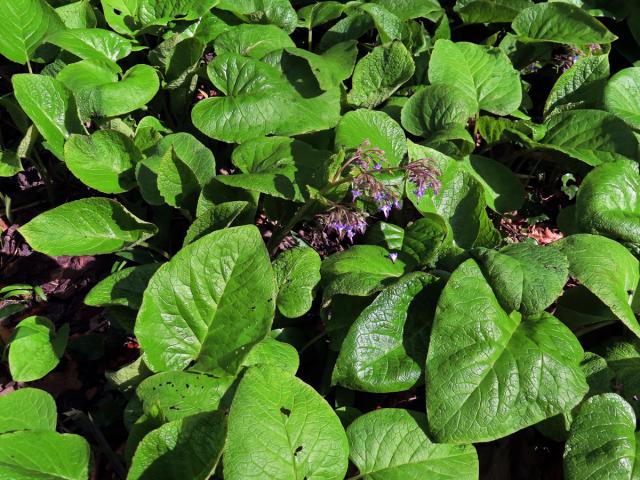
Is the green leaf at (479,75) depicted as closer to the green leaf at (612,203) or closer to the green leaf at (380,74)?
the green leaf at (380,74)

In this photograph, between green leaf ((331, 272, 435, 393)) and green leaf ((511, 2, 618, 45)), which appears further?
green leaf ((511, 2, 618, 45))

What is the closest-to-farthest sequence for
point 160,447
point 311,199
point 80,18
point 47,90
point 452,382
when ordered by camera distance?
point 160,447, point 452,382, point 311,199, point 47,90, point 80,18

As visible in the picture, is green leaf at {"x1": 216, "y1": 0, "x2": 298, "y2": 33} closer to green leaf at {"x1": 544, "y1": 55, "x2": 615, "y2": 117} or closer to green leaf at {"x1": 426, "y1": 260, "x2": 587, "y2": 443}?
green leaf at {"x1": 544, "y1": 55, "x2": 615, "y2": 117}

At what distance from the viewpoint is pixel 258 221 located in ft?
10.2

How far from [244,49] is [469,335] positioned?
1.82 meters

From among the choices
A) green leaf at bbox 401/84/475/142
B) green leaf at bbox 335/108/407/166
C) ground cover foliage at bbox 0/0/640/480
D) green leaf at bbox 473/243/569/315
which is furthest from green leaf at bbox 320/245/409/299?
green leaf at bbox 401/84/475/142

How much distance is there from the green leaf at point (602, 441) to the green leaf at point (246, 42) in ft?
6.85

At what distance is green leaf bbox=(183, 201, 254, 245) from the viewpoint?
2407mm

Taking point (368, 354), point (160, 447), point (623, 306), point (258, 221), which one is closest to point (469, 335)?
point (368, 354)

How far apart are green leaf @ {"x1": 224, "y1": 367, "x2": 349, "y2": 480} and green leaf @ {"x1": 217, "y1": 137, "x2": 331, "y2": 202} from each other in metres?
0.70

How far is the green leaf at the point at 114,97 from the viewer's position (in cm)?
281

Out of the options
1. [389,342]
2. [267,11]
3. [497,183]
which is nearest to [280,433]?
[389,342]

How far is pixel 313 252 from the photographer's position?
2475mm

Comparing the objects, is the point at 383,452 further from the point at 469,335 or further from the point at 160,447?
the point at 160,447
